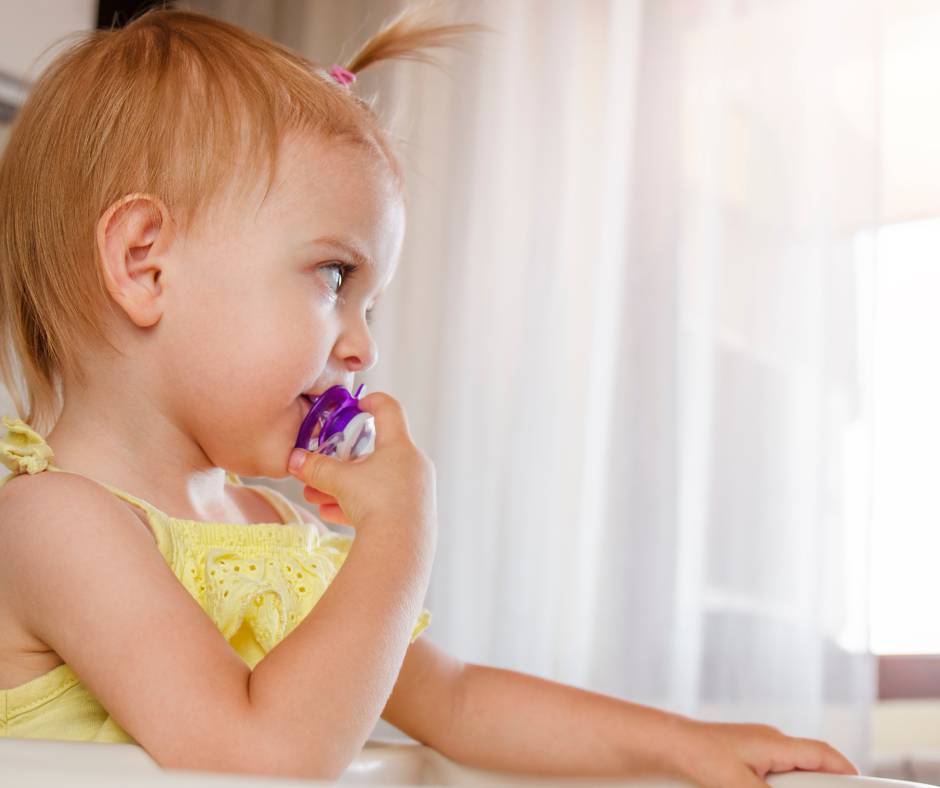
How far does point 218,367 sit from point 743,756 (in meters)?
0.44

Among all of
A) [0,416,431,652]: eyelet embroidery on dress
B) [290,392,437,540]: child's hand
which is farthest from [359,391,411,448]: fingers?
[0,416,431,652]: eyelet embroidery on dress

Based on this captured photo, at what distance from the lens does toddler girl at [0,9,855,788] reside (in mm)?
730

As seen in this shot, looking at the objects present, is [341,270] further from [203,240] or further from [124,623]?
[124,623]

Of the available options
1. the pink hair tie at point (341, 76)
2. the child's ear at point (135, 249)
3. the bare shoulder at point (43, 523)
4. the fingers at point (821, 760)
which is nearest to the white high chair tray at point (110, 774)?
the fingers at point (821, 760)

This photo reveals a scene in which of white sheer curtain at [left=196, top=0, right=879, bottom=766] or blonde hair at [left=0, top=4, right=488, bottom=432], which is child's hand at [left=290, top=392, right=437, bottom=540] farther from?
white sheer curtain at [left=196, top=0, right=879, bottom=766]

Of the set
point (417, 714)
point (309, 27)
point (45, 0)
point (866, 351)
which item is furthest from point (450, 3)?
point (417, 714)

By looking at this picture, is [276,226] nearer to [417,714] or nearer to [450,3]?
[417,714]

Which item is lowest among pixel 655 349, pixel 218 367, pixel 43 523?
pixel 43 523

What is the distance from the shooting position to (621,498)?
5.91 feet

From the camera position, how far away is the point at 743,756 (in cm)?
76

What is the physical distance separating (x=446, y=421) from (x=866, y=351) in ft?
2.33

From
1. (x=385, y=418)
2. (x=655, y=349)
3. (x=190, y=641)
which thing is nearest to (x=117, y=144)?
(x=385, y=418)

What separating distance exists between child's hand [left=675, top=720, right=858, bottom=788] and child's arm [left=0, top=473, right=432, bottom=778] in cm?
24

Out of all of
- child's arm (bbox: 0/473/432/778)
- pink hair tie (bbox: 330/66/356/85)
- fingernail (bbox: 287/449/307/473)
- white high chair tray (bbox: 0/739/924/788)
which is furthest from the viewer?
pink hair tie (bbox: 330/66/356/85)
